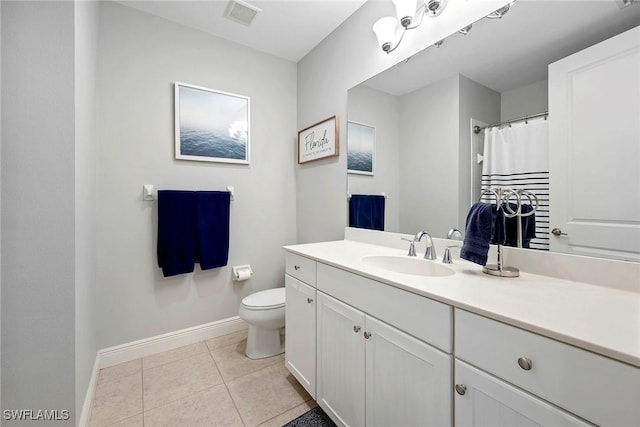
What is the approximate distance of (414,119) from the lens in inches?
A: 58.2

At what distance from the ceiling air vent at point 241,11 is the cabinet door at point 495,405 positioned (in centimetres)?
224

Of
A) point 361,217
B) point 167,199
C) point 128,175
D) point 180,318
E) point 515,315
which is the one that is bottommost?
point 180,318

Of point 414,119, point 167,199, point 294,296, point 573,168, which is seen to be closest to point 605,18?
point 573,168

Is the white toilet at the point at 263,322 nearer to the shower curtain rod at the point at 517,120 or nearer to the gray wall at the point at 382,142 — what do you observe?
the gray wall at the point at 382,142

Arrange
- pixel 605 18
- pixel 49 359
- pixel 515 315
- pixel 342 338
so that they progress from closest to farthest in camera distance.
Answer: pixel 515 315 < pixel 605 18 < pixel 49 359 < pixel 342 338

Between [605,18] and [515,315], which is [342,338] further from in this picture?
[605,18]

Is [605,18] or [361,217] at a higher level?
[605,18]

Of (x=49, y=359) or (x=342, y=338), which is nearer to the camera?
(x=49, y=359)

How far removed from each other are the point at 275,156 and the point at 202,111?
0.67m

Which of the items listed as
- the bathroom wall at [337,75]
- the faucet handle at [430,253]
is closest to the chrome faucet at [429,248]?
the faucet handle at [430,253]

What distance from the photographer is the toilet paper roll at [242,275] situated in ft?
6.95

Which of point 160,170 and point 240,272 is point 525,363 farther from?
point 160,170

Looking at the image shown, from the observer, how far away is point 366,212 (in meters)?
1.78

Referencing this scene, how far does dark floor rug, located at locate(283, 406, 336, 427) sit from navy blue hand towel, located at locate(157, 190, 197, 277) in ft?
3.95
